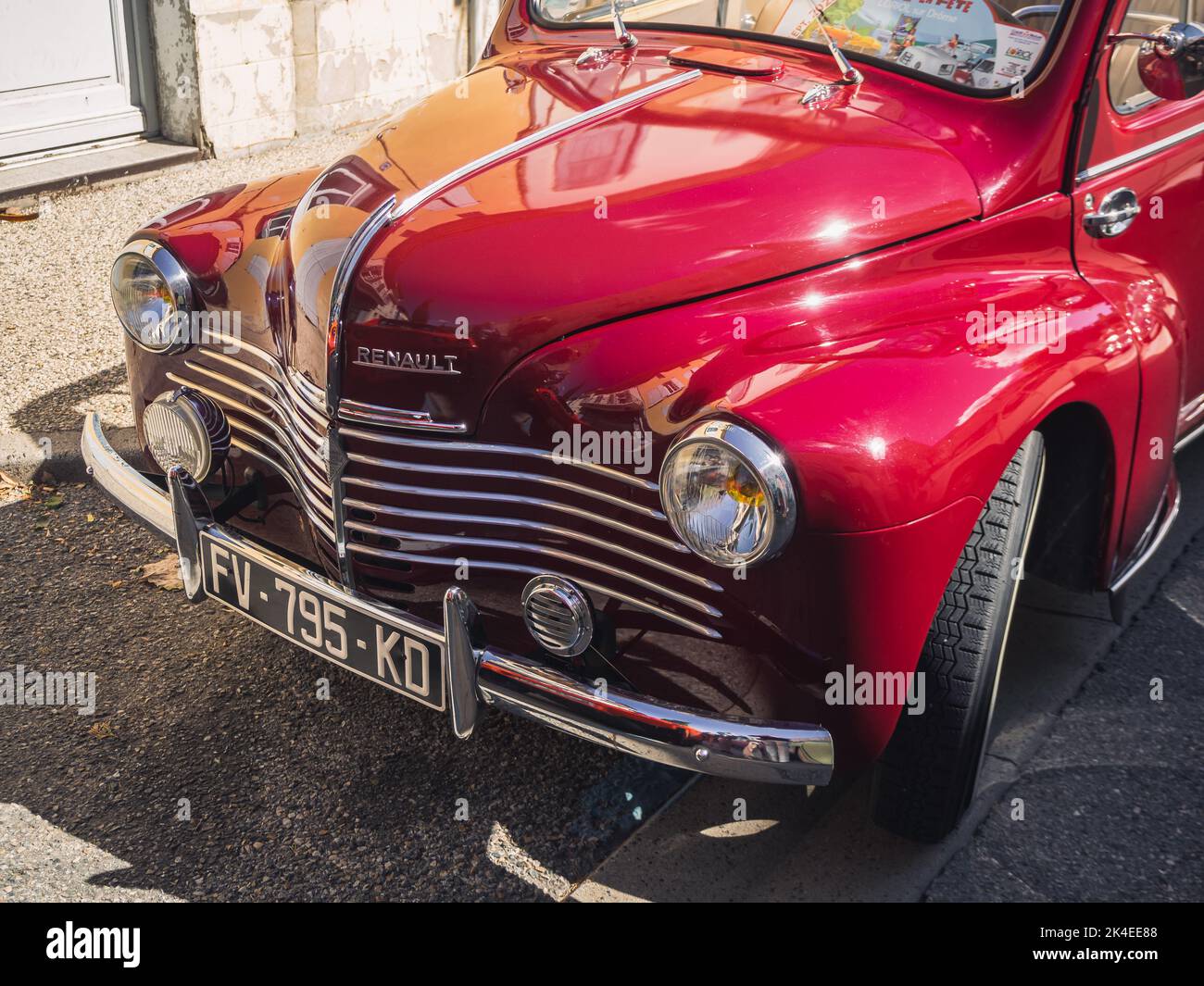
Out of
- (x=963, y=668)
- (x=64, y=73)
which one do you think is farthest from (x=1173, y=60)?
(x=64, y=73)

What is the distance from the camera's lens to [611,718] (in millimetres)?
2068

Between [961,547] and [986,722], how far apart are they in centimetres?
44

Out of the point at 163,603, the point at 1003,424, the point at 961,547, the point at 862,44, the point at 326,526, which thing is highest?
the point at 862,44

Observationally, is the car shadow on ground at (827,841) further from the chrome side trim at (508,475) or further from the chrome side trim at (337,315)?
the chrome side trim at (337,315)

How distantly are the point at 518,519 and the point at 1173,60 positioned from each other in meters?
1.60

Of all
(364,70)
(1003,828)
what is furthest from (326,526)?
(364,70)

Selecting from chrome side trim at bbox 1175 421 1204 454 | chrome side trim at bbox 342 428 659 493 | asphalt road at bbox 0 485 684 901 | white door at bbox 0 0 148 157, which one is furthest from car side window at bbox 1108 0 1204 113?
white door at bbox 0 0 148 157

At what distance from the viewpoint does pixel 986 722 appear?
2.33 meters

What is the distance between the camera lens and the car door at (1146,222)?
2.58m

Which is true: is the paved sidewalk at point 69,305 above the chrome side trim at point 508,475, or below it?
below

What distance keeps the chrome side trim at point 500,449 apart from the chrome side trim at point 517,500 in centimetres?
7

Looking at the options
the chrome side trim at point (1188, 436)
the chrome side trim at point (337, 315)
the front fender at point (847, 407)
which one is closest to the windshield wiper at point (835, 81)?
the front fender at point (847, 407)

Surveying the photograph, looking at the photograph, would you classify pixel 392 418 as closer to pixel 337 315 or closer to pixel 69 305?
pixel 337 315

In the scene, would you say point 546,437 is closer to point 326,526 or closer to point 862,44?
point 326,526
